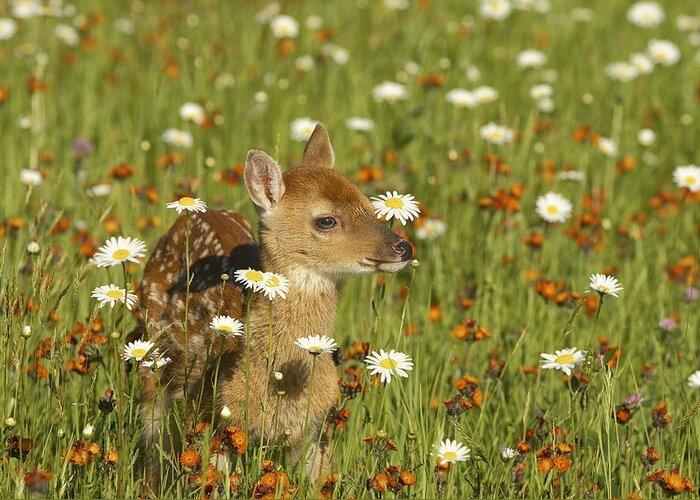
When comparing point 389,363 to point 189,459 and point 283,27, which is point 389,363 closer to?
point 189,459

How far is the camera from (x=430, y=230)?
6.33m

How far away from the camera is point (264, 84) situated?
8.23 m

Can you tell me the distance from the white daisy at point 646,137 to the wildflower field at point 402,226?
31mm

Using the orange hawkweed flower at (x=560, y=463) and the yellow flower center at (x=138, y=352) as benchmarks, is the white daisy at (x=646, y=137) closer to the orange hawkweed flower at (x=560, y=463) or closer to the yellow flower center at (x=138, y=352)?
the orange hawkweed flower at (x=560, y=463)

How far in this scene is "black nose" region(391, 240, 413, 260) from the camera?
168 inches

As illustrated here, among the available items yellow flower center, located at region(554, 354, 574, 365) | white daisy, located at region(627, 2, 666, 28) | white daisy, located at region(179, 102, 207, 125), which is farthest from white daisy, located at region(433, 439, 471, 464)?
white daisy, located at region(627, 2, 666, 28)

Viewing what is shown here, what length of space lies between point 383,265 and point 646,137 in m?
4.24

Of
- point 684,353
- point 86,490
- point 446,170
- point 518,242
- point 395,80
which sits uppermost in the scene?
point 395,80

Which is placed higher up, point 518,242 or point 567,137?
point 567,137

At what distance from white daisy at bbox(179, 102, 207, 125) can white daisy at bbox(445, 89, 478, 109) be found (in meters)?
1.81

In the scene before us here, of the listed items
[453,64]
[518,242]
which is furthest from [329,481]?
[453,64]

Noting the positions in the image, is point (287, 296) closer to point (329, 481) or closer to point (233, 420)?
point (233, 420)

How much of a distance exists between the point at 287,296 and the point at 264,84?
161 inches

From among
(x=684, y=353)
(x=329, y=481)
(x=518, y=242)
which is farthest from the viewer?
(x=518, y=242)
